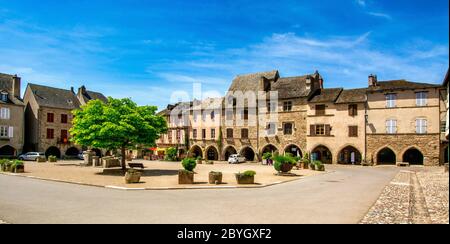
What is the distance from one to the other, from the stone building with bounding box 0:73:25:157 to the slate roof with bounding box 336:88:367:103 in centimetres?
4293

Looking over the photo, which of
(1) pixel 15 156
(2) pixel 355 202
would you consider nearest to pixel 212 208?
(2) pixel 355 202

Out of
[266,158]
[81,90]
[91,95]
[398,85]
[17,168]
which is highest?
[81,90]

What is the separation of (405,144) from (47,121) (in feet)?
155

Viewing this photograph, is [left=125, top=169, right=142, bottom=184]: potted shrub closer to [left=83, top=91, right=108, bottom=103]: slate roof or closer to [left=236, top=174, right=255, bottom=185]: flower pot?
[left=236, top=174, right=255, bottom=185]: flower pot

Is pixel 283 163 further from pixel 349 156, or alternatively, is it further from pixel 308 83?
pixel 308 83

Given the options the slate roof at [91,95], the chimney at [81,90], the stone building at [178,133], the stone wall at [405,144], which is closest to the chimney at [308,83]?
the stone wall at [405,144]

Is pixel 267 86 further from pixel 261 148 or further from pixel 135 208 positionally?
pixel 135 208

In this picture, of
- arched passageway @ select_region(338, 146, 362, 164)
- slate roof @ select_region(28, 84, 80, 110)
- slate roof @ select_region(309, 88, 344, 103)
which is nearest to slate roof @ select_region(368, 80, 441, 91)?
slate roof @ select_region(309, 88, 344, 103)

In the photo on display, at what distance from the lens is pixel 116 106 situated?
81.6 feet

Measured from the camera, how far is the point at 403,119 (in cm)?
3650

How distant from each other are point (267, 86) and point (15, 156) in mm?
36149

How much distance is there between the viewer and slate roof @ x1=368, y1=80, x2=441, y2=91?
3552cm

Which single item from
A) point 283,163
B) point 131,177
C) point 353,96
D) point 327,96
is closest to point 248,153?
point 327,96

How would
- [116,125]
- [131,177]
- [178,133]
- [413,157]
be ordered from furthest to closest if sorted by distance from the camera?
1. [178,133]
2. [413,157]
3. [116,125]
4. [131,177]
